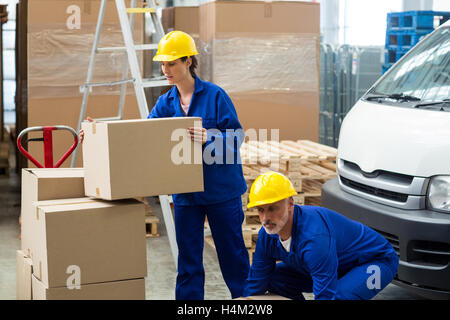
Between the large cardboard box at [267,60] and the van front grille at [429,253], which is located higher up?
the large cardboard box at [267,60]

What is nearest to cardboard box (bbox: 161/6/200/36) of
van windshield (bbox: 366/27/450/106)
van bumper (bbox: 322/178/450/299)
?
van windshield (bbox: 366/27/450/106)

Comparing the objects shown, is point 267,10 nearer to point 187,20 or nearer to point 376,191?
point 187,20

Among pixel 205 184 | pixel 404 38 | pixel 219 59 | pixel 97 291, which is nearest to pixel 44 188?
pixel 97 291

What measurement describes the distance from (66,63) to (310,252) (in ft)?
16.0

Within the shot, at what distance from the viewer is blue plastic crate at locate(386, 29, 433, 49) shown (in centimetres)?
721

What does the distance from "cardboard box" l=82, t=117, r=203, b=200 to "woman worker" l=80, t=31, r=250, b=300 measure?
0.29 meters

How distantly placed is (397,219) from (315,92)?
408cm

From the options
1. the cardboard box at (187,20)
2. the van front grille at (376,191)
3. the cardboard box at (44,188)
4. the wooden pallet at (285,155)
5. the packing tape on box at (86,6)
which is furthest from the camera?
the cardboard box at (187,20)

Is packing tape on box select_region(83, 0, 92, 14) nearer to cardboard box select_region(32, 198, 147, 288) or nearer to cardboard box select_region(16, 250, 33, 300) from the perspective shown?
cardboard box select_region(16, 250, 33, 300)

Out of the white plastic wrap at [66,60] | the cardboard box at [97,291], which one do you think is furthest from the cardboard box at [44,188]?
the white plastic wrap at [66,60]

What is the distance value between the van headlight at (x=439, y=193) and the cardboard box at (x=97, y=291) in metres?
1.89

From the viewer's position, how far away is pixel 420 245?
4289 millimetres

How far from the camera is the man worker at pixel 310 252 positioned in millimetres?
3480

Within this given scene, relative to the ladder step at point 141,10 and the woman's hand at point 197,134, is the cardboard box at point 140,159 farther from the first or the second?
the ladder step at point 141,10
